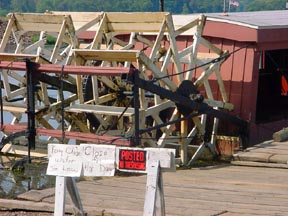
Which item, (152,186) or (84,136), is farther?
(84,136)

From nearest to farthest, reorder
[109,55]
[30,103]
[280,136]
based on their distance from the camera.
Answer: [30,103] < [109,55] < [280,136]

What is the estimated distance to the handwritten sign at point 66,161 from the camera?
26.9ft

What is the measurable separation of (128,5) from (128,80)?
59118mm

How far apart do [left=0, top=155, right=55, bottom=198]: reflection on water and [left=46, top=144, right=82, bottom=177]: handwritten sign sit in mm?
2459

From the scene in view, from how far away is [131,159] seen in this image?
799 centimetres

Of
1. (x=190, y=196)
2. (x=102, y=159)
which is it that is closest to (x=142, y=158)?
(x=102, y=159)

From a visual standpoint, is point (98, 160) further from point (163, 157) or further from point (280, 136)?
point (280, 136)

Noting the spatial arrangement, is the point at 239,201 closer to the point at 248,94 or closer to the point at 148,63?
the point at 148,63

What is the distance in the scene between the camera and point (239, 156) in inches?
501

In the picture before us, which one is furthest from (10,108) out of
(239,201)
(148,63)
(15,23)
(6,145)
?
(239,201)

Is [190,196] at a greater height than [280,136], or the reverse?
[190,196]

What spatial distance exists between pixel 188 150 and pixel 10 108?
2938 millimetres

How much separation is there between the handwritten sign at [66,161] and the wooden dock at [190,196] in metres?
0.85

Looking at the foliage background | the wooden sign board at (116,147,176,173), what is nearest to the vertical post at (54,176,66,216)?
the wooden sign board at (116,147,176,173)
